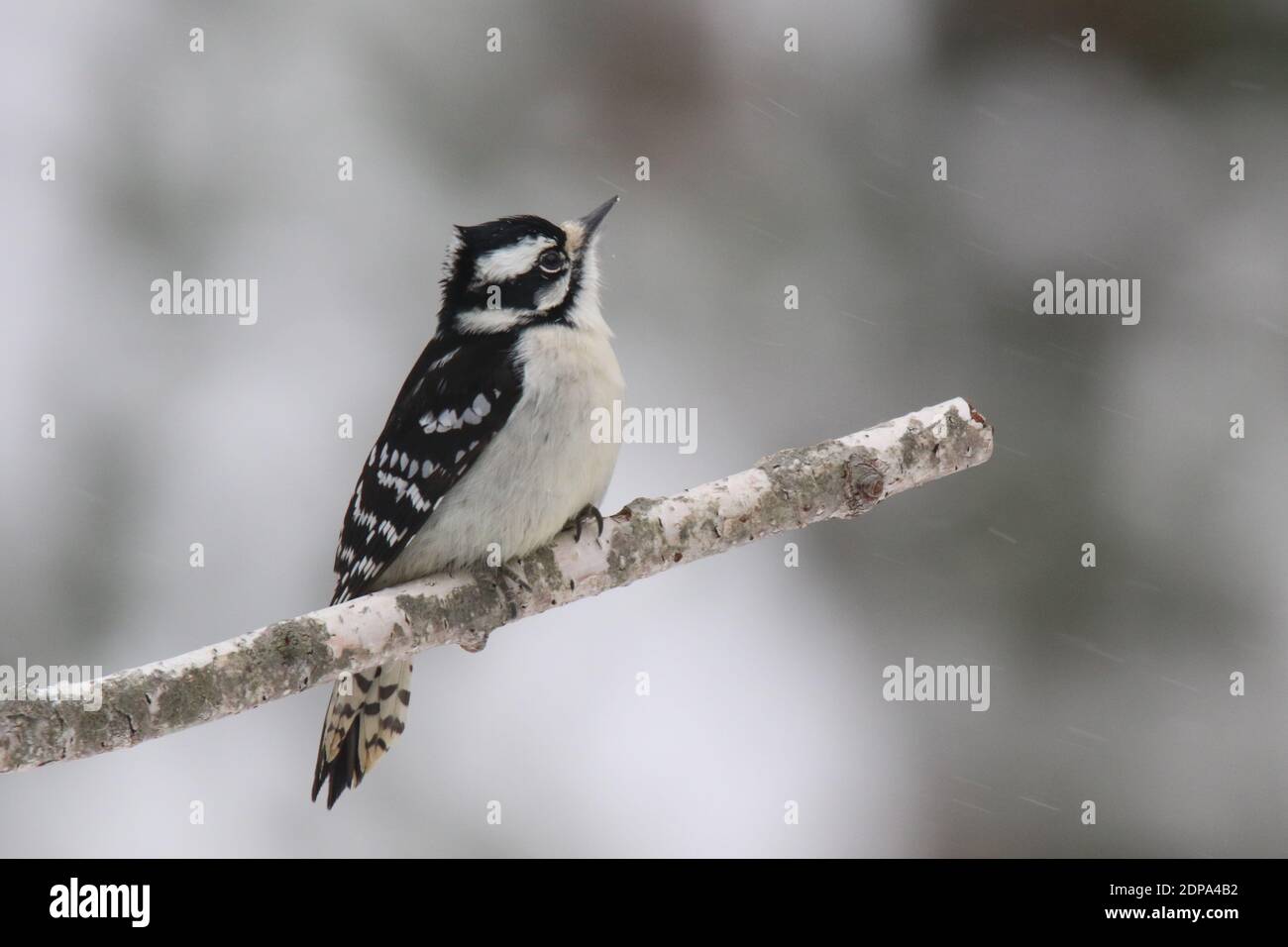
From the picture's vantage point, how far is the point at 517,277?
4.16 m

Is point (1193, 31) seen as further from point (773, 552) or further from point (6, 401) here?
point (6, 401)

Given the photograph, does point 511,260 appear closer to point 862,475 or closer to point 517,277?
point 517,277

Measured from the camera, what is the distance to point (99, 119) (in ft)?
22.4

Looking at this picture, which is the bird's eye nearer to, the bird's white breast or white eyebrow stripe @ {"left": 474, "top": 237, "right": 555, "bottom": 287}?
white eyebrow stripe @ {"left": 474, "top": 237, "right": 555, "bottom": 287}

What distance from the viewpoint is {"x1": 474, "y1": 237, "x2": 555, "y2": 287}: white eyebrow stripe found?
4129mm

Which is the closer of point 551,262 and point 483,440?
point 483,440

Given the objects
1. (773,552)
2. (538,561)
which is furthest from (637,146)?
(538,561)
